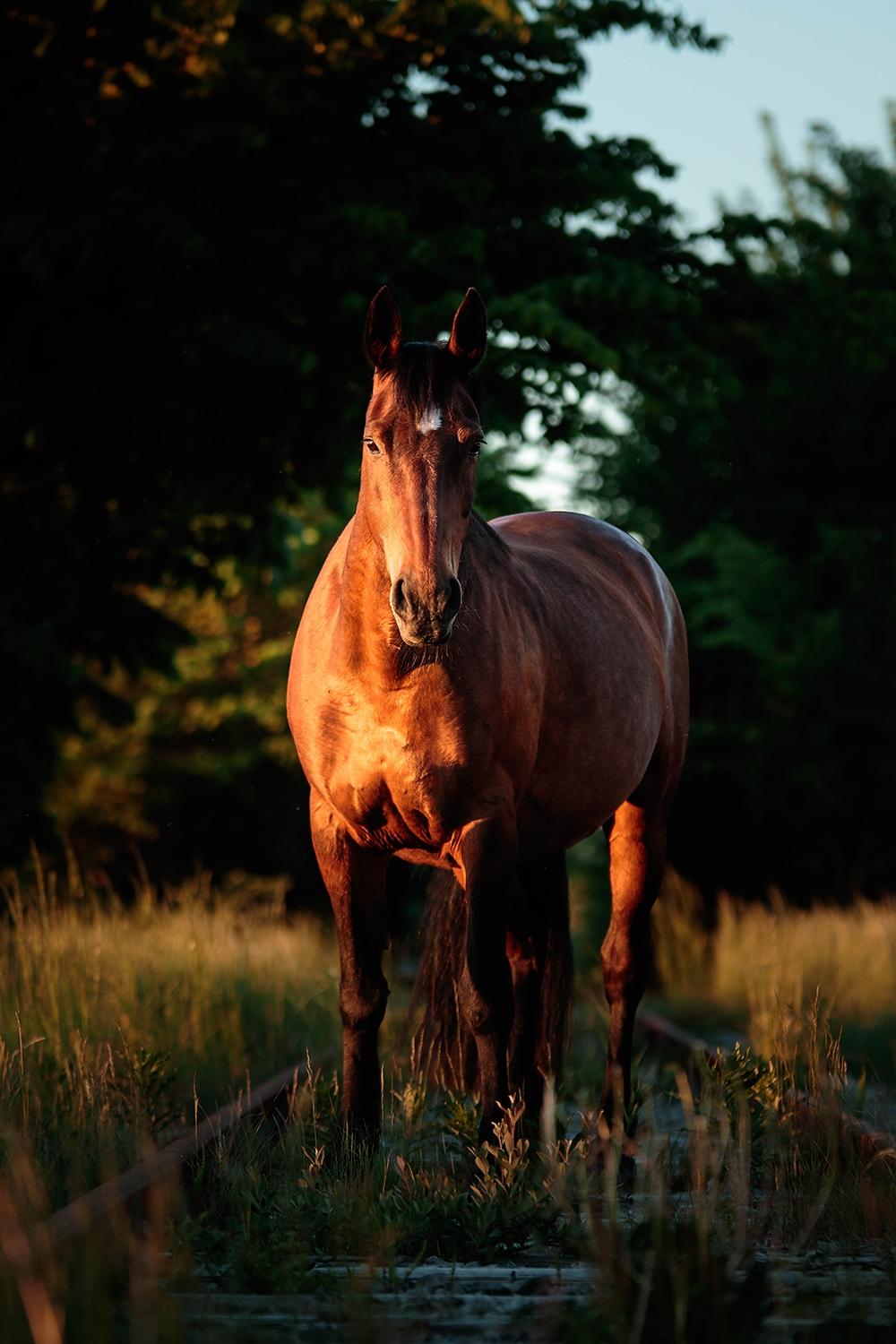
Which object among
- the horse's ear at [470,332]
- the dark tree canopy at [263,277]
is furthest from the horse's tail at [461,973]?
the dark tree canopy at [263,277]

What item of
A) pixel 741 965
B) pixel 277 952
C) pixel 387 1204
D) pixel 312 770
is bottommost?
pixel 741 965

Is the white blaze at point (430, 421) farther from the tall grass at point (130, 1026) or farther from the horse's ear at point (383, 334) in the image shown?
the tall grass at point (130, 1026)

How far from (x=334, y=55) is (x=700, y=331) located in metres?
3.04

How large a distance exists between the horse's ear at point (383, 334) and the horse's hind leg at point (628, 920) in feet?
8.67

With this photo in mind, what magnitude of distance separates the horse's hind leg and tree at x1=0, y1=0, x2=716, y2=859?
377cm

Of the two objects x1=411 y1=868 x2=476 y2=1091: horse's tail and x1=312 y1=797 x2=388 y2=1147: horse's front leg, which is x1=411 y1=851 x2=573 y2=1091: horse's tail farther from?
x1=312 y1=797 x2=388 y2=1147: horse's front leg

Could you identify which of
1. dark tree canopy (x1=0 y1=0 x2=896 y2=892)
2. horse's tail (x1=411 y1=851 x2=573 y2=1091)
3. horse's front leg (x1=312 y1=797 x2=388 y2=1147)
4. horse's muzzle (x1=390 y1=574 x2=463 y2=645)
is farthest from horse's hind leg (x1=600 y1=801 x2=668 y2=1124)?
dark tree canopy (x1=0 y1=0 x2=896 y2=892)

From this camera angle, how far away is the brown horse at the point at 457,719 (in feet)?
15.4

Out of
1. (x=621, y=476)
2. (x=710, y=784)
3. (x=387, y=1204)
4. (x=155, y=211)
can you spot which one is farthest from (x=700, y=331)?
(x=621, y=476)

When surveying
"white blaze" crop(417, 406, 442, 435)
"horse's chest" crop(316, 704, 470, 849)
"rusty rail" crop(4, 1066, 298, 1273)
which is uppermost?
"white blaze" crop(417, 406, 442, 435)

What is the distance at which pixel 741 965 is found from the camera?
44.2 feet

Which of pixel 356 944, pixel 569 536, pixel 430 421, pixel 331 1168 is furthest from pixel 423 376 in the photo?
pixel 569 536

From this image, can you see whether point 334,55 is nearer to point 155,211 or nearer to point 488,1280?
point 155,211

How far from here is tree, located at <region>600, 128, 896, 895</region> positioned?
21828 mm
